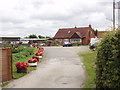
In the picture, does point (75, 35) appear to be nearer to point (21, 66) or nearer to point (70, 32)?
point (70, 32)

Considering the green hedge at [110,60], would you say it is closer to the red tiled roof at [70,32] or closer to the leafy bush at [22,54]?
the leafy bush at [22,54]

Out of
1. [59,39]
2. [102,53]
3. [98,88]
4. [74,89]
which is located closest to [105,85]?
[98,88]

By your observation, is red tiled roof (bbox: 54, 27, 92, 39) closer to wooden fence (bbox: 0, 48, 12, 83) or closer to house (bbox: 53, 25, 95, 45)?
house (bbox: 53, 25, 95, 45)

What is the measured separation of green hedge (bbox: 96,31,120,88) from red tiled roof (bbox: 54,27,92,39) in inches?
1928

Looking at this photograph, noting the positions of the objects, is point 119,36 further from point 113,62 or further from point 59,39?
point 59,39

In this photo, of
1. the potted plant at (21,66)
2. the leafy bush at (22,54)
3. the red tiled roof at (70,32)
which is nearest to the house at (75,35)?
the red tiled roof at (70,32)

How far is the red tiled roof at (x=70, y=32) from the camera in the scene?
5533 centimetres

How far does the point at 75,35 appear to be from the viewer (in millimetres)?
55094

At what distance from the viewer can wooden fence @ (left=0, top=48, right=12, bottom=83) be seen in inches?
314

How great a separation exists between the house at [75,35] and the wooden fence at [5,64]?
46524mm

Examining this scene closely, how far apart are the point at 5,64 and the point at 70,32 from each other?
51.0 metres

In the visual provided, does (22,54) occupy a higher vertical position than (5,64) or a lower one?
lower

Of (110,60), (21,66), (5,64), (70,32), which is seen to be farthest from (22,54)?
(70,32)

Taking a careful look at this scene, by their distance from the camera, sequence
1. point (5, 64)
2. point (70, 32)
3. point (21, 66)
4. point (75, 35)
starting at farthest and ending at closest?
point (70, 32) → point (75, 35) → point (21, 66) → point (5, 64)
